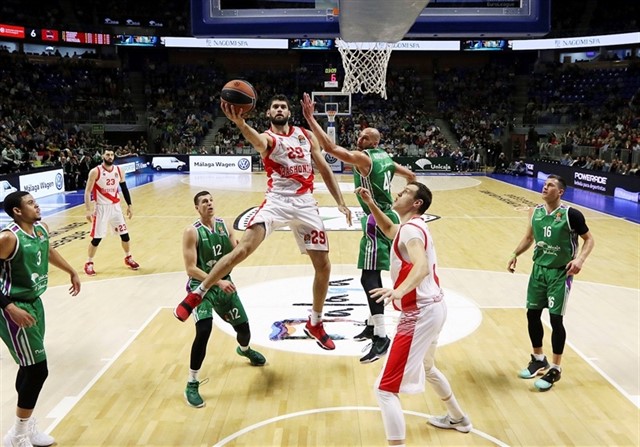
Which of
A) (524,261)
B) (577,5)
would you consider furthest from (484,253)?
(577,5)

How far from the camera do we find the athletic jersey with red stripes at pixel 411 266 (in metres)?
3.97

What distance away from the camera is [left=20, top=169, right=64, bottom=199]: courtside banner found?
57.6 feet

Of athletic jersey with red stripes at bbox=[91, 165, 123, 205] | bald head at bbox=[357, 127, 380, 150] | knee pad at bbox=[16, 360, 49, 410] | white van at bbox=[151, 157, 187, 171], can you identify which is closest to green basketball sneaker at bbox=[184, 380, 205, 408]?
knee pad at bbox=[16, 360, 49, 410]

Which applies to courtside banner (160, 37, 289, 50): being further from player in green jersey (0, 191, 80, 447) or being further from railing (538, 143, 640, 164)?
player in green jersey (0, 191, 80, 447)

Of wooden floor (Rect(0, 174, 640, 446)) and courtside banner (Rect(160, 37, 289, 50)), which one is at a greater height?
courtside banner (Rect(160, 37, 289, 50))

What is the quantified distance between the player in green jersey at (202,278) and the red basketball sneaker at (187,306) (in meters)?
0.29

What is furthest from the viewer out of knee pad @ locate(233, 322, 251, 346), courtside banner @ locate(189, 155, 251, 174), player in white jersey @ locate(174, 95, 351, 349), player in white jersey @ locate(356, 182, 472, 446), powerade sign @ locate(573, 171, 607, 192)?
courtside banner @ locate(189, 155, 251, 174)

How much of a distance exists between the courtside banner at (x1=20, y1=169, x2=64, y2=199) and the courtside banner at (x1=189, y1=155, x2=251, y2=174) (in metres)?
9.34

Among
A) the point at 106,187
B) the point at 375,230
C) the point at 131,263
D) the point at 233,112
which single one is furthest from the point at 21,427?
the point at 106,187

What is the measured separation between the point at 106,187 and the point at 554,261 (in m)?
7.26

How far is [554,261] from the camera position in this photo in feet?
17.8

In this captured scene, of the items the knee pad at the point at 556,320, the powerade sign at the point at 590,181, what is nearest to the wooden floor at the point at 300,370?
the knee pad at the point at 556,320

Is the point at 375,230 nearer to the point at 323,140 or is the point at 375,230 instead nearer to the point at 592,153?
the point at 323,140

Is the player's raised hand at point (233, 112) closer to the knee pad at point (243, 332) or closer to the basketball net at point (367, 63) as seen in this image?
the knee pad at point (243, 332)
